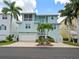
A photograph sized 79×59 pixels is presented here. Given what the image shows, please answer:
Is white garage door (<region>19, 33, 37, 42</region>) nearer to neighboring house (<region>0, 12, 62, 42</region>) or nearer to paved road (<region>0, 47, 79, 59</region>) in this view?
neighboring house (<region>0, 12, 62, 42</region>)

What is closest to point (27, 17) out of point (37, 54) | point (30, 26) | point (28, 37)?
point (30, 26)

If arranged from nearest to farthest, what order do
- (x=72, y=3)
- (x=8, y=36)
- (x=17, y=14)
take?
(x=72, y=3) → (x=8, y=36) → (x=17, y=14)

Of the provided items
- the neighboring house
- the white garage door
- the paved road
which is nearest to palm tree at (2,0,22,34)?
the neighboring house

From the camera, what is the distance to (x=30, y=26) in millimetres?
71562

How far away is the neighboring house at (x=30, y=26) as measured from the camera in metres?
70.8

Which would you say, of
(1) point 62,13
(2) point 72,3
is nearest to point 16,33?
(1) point 62,13

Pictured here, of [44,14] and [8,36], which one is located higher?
[44,14]

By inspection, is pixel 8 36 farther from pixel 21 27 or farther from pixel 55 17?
pixel 55 17

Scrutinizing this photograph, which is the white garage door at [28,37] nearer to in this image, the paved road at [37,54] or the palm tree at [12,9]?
the palm tree at [12,9]

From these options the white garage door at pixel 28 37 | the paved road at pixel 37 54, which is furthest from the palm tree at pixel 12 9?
the paved road at pixel 37 54

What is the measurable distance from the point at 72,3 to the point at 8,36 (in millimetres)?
20266

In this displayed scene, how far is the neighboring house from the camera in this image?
2788 inches

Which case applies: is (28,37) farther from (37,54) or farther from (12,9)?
(37,54)

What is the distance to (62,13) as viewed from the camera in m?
69.4
